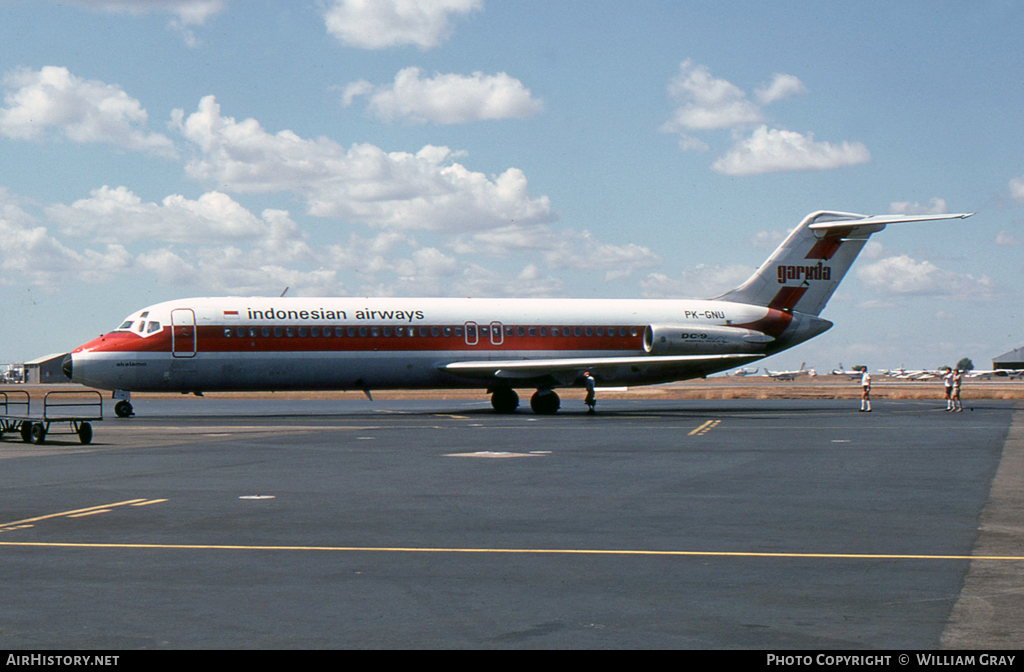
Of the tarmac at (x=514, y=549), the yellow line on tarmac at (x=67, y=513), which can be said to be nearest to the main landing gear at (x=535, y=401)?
the tarmac at (x=514, y=549)

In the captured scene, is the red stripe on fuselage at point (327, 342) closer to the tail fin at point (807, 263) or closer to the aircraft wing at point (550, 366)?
the aircraft wing at point (550, 366)

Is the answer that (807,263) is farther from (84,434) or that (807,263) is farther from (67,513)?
(67,513)

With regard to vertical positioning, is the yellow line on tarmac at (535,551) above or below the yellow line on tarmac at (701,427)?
above

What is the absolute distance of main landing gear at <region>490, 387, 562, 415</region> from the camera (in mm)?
39719

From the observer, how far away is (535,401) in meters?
39.9

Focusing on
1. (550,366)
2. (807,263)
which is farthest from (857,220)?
(550,366)

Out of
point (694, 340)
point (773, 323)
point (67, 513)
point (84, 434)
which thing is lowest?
point (67, 513)

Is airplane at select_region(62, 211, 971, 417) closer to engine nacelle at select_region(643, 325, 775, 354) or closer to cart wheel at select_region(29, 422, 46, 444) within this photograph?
engine nacelle at select_region(643, 325, 775, 354)

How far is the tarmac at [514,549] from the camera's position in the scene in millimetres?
7023

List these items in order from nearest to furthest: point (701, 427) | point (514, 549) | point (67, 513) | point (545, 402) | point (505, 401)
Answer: point (514, 549), point (67, 513), point (701, 427), point (545, 402), point (505, 401)

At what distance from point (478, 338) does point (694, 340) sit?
8936mm

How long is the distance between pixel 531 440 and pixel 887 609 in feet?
59.0

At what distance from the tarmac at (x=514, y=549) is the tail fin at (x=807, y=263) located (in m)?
23.9

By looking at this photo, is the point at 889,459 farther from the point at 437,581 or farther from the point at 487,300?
the point at 487,300
